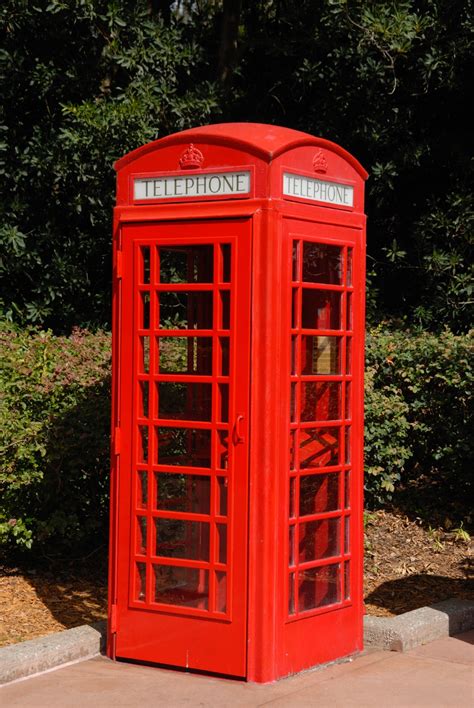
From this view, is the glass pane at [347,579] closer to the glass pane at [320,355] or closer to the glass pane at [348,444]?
the glass pane at [348,444]

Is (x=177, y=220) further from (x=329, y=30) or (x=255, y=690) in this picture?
(x=329, y=30)

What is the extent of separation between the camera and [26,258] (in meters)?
11.1

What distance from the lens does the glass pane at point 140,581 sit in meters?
5.70

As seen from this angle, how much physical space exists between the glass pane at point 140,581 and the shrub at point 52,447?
155cm

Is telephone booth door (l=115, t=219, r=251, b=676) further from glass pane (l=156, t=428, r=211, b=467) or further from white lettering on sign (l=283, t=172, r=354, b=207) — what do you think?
white lettering on sign (l=283, t=172, r=354, b=207)

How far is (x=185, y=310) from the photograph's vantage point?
592 centimetres

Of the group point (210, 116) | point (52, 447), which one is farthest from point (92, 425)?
point (210, 116)

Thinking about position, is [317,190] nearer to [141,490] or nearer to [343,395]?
[343,395]

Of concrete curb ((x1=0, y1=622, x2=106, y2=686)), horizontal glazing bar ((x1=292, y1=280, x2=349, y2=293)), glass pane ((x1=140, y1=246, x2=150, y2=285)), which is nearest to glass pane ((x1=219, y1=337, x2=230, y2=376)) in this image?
horizontal glazing bar ((x1=292, y1=280, x2=349, y2=293))

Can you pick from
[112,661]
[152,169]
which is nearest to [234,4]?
[152,169]

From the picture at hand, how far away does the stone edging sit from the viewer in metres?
5.46

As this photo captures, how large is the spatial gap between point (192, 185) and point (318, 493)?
5.66ft

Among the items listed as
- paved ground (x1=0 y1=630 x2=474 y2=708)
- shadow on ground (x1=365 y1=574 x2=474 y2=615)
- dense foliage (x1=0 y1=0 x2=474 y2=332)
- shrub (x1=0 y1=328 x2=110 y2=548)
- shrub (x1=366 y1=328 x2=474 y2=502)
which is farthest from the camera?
dense foliage (x1=0 y1=0 x2=474 y2=332)

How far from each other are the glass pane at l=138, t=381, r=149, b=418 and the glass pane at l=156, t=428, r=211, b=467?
13 cm
